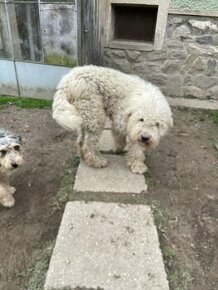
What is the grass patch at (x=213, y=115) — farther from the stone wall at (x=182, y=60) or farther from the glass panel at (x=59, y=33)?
the glass panel at (x=59, y=33)

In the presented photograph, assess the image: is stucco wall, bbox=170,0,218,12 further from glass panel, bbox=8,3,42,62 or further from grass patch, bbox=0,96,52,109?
grass patch, bbox=0,96,52,109

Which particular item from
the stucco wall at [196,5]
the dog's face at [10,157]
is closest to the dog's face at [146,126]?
Answer: the dog's face at [10,157]

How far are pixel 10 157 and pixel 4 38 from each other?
3397mm

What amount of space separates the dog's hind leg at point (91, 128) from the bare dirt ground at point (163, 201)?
1.27ft

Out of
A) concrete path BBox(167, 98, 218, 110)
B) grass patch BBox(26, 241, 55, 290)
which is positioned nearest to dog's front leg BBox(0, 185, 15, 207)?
grass patch BBox(26, 241, 55, 290)

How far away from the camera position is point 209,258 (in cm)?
273

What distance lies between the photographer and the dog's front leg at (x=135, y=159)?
363 cm

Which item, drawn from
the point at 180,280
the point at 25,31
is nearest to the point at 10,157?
the point at 180,280

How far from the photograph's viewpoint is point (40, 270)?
2494mm

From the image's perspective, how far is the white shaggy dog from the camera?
3.09m

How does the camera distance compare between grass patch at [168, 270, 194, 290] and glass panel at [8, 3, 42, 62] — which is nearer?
grass patch at [168, 270, 194, 290]

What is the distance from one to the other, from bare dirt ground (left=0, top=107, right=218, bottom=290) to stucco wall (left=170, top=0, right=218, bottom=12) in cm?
188

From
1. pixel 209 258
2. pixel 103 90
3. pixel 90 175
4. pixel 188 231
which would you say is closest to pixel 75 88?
pixel 103 90

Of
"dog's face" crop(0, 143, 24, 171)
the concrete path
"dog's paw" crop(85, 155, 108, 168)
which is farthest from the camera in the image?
the concrete path
